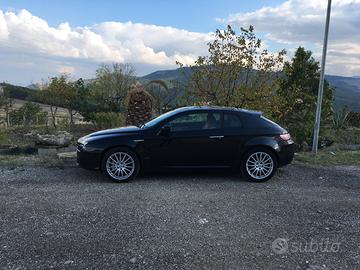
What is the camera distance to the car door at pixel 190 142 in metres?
7.95

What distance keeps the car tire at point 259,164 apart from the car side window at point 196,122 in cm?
82

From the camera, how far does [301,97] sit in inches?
627

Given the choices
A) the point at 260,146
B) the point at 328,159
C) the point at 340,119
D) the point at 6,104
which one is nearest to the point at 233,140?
the point at 260,146

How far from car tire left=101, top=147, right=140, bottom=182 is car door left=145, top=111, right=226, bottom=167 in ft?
1.35

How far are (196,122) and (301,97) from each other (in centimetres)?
890

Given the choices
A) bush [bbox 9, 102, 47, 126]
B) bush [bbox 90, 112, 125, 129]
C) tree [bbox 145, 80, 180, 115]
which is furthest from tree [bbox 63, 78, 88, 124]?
bush [bbox 90, 112, 125, 129]

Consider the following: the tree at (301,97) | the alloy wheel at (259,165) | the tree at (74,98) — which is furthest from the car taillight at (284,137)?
the tree at (74,98)

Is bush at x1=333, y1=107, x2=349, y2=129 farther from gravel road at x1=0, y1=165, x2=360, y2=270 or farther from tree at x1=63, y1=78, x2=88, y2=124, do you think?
gravel road at x1=0, y1=165, x2=360, y2=270

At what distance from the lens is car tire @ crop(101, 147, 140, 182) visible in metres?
7.76

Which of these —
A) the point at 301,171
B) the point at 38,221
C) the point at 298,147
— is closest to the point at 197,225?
the point at 38,221

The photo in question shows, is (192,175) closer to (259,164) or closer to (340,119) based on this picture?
(259,164)

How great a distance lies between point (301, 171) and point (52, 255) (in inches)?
238

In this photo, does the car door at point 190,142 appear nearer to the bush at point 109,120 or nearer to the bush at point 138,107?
the bush at point 138,107

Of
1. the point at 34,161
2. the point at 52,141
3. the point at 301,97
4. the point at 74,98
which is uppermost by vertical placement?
the point at 301,97
